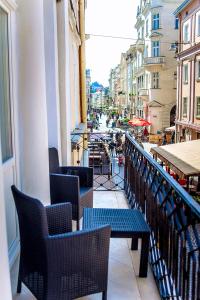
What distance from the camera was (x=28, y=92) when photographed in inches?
123

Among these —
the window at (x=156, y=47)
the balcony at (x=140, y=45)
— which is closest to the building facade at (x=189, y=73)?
the window at (x=156, y=47)

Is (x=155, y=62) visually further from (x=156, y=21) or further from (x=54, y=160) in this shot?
(x=54, y=160)

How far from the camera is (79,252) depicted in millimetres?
2197

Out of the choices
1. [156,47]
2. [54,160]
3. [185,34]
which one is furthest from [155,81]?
[54,160]

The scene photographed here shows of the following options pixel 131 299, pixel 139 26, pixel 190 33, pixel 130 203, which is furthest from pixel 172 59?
pixel 131 299

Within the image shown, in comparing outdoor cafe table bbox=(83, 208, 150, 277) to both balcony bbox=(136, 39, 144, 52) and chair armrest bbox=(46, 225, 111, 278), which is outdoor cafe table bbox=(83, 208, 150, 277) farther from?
balcony bbox=(136, 39, 144, 52)

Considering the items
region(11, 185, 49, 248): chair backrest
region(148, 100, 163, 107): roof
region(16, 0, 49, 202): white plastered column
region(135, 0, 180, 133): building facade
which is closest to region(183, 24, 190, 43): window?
region(135, 0, 180, 133): building facade

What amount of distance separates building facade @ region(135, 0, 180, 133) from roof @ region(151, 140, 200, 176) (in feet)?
66.5

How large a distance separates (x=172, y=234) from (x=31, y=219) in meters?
0.94

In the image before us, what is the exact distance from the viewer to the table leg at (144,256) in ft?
9.21

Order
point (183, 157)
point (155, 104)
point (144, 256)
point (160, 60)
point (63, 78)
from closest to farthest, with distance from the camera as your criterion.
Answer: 1. point (144, 256)
2. point (63, 78)
3. point (183, 157)
4. point (160, 60)
5. point (155, 104)

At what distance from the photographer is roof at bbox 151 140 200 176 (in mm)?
9052

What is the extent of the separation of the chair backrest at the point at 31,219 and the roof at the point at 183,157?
6.86 meters

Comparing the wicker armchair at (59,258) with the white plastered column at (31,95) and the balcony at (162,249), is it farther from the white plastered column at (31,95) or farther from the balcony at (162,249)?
the white plastered column at (31,95)
